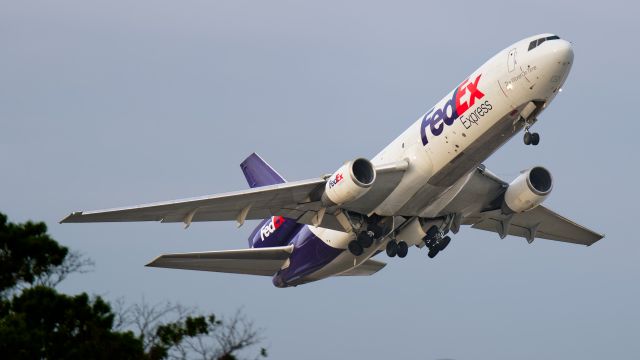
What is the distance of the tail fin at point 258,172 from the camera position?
50125mm

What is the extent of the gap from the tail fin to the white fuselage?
23.7 feet

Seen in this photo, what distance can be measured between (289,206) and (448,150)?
611cm

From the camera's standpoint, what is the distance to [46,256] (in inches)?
1524

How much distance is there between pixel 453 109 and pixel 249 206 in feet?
25.2

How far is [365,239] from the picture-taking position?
4447 centimetres

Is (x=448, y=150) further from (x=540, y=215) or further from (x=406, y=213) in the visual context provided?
(x=540, y=215)

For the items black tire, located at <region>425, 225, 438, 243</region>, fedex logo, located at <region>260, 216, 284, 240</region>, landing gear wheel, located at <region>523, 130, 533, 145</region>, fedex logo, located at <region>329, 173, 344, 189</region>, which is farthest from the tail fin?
landing gear wheel, located at <region>523, 130, 533, 145</region>

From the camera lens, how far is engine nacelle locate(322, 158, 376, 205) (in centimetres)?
4112

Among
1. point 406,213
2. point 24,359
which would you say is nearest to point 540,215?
point 406,213

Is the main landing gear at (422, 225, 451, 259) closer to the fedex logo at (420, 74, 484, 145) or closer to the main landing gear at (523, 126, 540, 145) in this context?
the fedex logo at (420, 74, 484, 145)

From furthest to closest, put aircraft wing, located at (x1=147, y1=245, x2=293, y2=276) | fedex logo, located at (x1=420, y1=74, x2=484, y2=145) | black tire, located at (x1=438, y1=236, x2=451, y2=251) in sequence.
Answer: aircraft wing, located at (x1=147, y1=245, x2=293, y2=276)
black tire, located at (x1=438, y1=236, x2=451, y2=251)
fedex logo, located at (x1=420, y1=74, x2=484, y2=145)

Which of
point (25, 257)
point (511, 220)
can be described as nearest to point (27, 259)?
point (25, 257)

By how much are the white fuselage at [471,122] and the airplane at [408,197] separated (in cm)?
3

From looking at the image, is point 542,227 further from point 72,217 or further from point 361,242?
point 72,217
